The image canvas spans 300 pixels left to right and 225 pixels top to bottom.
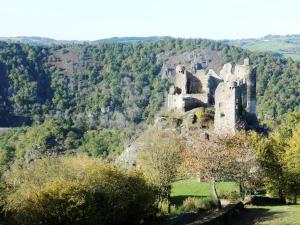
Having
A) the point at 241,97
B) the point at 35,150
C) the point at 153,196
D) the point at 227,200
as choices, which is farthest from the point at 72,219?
the point at 35,150

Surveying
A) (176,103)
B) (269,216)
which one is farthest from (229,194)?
(176,103)

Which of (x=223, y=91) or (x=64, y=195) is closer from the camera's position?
(x=64, y=195)

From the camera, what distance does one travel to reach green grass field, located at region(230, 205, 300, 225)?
38.6 m

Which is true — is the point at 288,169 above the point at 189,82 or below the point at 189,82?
below

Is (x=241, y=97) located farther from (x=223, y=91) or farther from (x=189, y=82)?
(x=189, y=82)

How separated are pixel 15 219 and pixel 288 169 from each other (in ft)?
82.1

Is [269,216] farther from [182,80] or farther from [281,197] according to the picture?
[182,80]

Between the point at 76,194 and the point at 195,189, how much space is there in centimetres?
2232

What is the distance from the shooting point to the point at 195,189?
193 ft

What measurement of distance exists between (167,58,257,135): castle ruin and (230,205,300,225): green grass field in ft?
75.3

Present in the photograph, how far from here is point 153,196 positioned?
148ft

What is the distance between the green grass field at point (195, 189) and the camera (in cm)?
5472

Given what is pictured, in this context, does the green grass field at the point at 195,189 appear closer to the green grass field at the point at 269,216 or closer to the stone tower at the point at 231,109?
the green grass field at the point at 269,216

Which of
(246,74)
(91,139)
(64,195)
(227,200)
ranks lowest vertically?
(91,139)
